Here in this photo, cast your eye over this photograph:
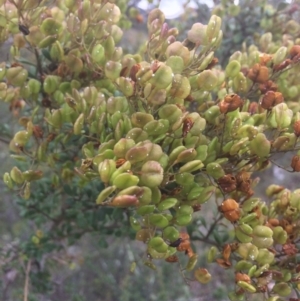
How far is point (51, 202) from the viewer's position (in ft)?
4.78

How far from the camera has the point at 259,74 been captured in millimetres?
1052

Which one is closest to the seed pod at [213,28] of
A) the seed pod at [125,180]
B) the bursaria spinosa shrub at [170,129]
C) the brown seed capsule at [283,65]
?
the bursaria spinosa shrub at [170,129]

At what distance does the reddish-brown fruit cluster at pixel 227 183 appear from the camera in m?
0.88

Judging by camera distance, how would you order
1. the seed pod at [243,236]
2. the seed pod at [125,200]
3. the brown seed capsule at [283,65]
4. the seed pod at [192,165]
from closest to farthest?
the seed pod at [125,200]
the seed pod at [192,165]
the seed pod at [243,236]
the brown seed capsule at [283,65]

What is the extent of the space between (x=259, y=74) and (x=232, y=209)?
343 mm

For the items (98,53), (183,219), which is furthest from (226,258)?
(98,53)

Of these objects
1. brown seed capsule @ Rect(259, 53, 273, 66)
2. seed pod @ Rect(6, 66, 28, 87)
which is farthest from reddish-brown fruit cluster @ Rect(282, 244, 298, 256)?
seed pod @ Rect(6, 66, 28, 87)

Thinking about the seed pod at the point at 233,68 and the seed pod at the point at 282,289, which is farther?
the seed pod at the point at 233,68

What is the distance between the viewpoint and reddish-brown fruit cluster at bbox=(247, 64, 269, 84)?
1048 mm

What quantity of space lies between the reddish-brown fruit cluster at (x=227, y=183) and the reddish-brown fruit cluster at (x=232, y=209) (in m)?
0.02

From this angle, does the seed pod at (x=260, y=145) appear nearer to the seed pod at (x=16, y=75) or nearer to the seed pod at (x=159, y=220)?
the seed pod at (x=159, y=220)

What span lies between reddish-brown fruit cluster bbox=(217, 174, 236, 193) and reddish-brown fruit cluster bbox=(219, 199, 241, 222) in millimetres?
23

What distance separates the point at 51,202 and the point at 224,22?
3.35 feet

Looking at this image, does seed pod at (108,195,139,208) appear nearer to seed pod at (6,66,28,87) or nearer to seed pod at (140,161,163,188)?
seed pod at (140,161,163,188)
